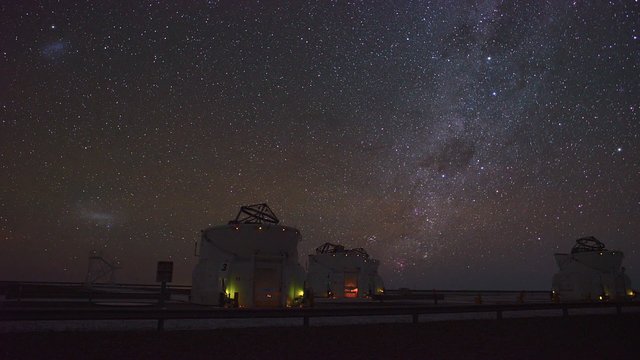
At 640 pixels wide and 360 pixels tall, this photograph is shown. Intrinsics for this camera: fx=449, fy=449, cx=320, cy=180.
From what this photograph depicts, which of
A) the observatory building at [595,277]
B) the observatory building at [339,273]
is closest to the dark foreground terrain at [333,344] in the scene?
the observatory building at [339,273]

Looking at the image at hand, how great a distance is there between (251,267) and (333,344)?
14829 millimetres

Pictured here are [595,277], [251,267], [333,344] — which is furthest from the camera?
[595,277]

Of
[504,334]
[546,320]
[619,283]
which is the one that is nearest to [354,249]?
[619,283]

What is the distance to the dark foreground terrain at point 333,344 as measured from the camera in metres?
10.0

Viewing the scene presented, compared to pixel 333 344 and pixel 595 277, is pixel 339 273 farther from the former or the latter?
pixel 333 344

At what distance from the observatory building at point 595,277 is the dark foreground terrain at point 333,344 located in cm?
3533

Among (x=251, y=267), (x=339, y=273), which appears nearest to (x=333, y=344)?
(x=251, y=267)

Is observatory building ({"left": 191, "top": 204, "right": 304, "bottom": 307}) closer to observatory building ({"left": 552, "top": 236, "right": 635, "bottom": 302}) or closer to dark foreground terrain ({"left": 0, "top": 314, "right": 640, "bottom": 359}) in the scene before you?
dark foreground terrain ({"left": 0, "top": 314, "right": 640, "bottom": 359})

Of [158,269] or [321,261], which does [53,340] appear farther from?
[321,261]

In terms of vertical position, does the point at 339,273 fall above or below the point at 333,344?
above

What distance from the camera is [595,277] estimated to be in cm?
4644

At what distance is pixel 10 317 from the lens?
11250 mm

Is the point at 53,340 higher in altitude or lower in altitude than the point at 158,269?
lower

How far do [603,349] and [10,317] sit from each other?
50.0 ft
